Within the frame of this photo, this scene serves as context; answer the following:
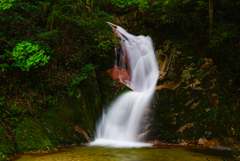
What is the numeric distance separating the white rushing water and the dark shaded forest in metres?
0.45

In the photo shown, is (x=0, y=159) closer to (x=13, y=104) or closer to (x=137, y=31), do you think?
(x=13, y=104)

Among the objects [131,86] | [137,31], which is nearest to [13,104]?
[131,86]

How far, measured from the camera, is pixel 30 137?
17.9 feet

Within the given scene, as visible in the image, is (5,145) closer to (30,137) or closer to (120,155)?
(30,137)

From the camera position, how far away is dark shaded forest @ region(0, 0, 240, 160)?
6.13m

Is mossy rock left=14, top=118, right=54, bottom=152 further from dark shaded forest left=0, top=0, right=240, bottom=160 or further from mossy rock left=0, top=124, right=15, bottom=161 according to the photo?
mossy rock left=0, top=124, right=15, bottom=161

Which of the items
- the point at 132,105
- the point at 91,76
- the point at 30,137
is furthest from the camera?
the point at 91,76

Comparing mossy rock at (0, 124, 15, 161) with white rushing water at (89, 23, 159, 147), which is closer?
mossy rock at (0, 124, 15, 161)

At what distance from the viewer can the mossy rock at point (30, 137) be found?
5.20 metres

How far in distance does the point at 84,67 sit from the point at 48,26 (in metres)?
2.61

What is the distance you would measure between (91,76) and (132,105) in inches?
98.7

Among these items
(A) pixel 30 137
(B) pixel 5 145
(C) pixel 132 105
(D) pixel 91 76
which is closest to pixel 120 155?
(A) pixel 30 137

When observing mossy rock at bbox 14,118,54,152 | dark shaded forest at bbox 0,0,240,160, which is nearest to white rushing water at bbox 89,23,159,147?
dark shaded forest at bbox 0,0,240,160

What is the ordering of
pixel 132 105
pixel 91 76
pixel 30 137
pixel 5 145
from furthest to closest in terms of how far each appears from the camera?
pixel 91 76
pixel 132 105
pixel 30 137
pixel 5 145
